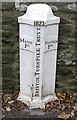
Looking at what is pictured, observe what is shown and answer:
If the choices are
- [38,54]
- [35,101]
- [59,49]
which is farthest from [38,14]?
[35,101]

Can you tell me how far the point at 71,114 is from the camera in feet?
15.7

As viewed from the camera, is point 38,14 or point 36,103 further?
Result: point 36,103

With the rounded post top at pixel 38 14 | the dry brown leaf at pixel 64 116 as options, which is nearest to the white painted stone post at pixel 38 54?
the rounded post top at pixel 38 14

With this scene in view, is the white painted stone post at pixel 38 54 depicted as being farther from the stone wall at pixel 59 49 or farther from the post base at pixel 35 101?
the stone wall at pixel 59 49

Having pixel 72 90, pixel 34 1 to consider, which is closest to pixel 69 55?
pixel 72 90

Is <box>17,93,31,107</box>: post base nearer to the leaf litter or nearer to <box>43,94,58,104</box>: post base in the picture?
the leaf litter

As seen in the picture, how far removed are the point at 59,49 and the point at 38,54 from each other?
65cm

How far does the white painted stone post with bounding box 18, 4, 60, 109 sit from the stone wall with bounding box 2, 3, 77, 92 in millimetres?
372

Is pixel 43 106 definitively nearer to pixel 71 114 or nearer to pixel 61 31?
pixel 71 114

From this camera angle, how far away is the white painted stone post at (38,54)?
442 centimetres

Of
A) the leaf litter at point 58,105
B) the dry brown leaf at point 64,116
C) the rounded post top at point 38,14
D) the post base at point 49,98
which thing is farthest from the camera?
the post base at point 49,98

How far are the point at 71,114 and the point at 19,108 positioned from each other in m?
0.74

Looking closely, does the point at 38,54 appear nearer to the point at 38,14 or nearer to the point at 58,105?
the point at 38,14

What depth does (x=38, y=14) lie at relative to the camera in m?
4.42
